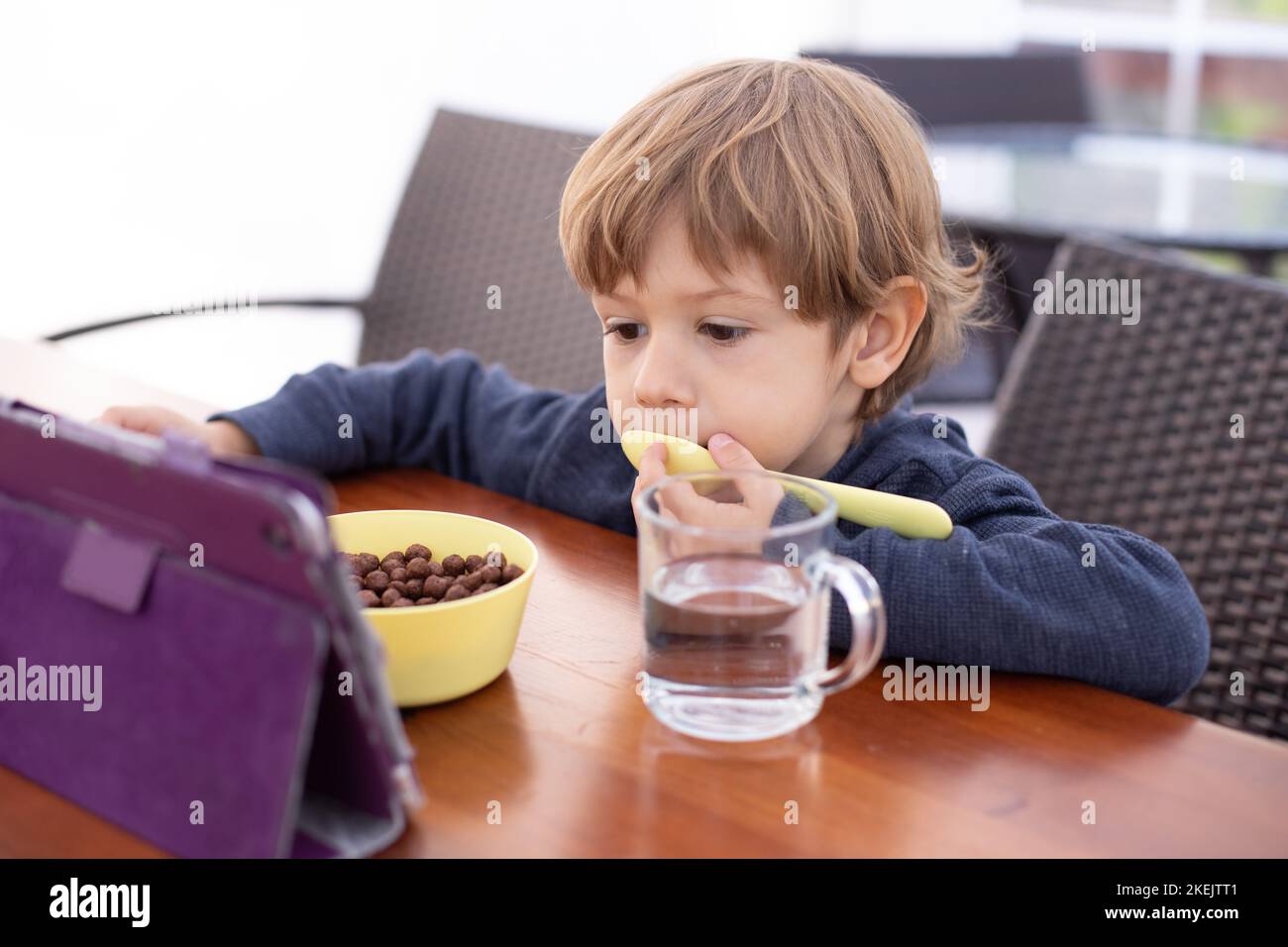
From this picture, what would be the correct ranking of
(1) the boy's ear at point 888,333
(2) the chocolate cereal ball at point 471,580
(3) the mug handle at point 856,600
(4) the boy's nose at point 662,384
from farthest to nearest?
(1) the boy's ear at point 888,333, (4) the boy's nose at point 662,384, (2) the chocolate cereal ball at point 471,580, (3) the mug handle at point 856,600

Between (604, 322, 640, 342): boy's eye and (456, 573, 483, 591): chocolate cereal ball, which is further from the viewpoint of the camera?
(604, 322, 640, 342): boy's eye

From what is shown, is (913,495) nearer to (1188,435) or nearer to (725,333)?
(725,333)

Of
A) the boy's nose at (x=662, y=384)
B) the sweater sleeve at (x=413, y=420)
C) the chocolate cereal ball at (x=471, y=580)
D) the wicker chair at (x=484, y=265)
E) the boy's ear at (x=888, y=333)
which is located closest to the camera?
the chocolate cereal ball at (x=471, y=580)

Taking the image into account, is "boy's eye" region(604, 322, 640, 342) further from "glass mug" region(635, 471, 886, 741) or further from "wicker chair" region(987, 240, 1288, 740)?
"wicker chair" region(987, 240, 1288, 740)

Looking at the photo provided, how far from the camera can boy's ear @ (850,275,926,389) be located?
45.8 inches

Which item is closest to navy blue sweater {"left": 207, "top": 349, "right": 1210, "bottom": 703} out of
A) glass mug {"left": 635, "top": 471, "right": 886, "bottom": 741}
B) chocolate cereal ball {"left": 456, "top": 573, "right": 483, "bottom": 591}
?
glass mug {"left": 635, "top": 471, "right": 886, "bottom": 741}

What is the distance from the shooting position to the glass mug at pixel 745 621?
730 millimetres

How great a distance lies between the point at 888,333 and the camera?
3.89 feet

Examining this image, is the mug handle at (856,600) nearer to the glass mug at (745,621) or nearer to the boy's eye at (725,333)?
the glass mug at (745,621)

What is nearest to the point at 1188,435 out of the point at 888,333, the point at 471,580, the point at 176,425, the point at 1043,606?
the point at 888,333

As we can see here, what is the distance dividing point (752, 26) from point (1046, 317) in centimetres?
400

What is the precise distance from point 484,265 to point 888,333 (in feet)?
2.73

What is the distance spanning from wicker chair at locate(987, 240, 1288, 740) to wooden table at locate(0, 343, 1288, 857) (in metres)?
0.42

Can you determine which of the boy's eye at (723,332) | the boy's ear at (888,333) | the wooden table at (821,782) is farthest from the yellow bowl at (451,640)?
the boy's ear at (888,333)
